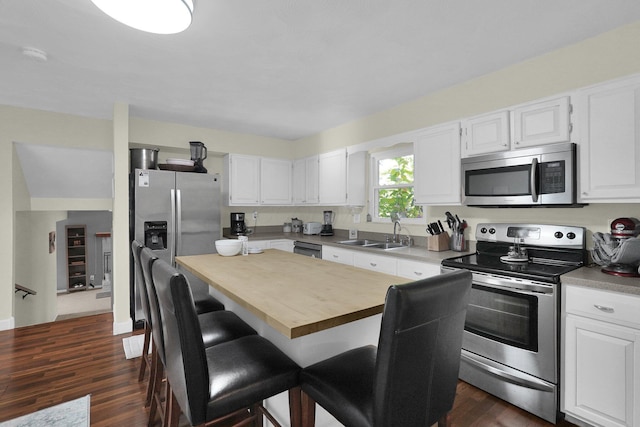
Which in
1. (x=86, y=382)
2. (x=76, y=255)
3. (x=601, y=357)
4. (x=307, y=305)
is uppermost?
(x=307, y=305)

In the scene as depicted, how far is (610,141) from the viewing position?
1974 millimetres

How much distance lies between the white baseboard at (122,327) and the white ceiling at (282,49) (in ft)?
7.68

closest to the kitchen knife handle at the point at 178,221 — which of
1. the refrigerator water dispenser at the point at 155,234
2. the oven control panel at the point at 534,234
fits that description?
the refrigerator water dispenser at the point at 155,234

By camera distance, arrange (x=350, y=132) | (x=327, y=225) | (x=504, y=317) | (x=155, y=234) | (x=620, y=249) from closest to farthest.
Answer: (x=620, y=249) < (x=504, y=317) < (x=155, y=234) < (x=350, y=132) < (x=327, y=225)

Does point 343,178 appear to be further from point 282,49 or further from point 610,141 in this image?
point 610,141

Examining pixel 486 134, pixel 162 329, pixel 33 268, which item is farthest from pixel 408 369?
pixel 33 268

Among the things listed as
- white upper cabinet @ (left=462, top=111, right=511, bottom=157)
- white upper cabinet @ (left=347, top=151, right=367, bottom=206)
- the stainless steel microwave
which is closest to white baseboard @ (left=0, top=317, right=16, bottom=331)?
white upper cabinet @ (left=347, top=151, right=367, bottom=206)

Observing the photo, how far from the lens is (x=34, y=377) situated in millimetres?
2488


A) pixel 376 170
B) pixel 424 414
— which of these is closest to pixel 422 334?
pixel 424 414

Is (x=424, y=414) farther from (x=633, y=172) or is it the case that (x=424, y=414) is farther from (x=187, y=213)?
(x=187, y=213)

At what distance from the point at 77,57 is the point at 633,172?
3825mm

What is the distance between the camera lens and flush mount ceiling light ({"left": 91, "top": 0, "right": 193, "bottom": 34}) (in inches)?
59.9

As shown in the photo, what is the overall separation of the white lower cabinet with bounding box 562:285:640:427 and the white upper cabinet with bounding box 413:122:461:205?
122 cm

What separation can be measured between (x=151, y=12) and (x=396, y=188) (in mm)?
2907
